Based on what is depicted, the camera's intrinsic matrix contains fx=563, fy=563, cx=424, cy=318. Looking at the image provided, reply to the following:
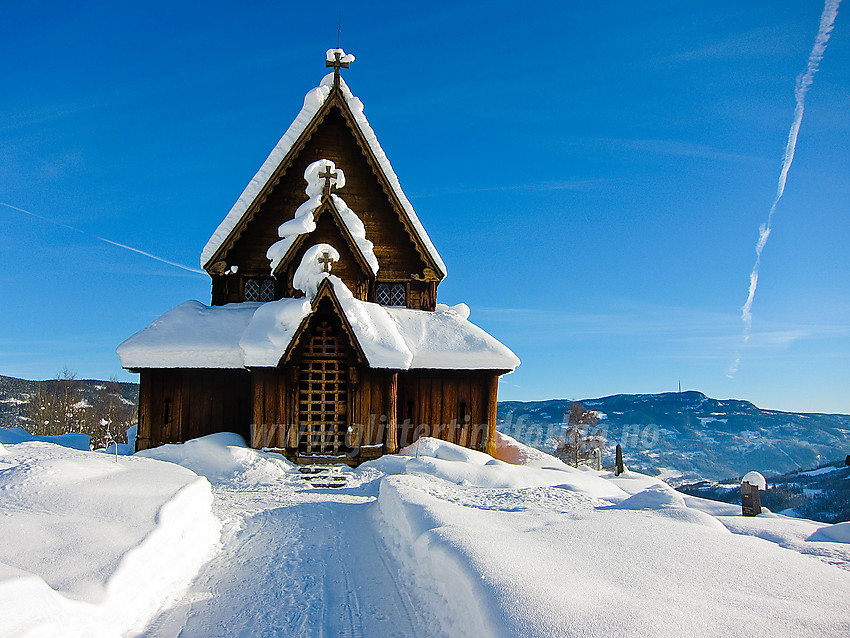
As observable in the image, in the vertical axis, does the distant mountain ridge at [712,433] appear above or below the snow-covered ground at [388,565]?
below

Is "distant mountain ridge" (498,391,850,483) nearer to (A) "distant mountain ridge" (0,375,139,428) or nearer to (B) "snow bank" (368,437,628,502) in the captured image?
(A) "distant mountain ridge" (0,375,139,428)

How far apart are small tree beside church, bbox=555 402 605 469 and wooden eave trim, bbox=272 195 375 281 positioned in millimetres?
30654

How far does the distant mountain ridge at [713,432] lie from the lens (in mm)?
82750

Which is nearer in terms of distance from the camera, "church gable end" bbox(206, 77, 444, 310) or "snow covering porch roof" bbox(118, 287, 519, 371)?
"snow covering porch roof" bbox(118, 287, 519, 371)

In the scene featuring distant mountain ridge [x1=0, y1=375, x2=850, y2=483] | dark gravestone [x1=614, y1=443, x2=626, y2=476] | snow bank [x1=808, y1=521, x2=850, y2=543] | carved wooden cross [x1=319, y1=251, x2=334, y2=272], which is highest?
carved wooden cross [x1=319, y1=251, x2=334, y2=272]

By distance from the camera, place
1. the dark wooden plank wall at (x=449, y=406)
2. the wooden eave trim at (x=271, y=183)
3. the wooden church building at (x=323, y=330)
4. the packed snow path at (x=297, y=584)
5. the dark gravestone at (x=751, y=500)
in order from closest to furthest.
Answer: the packed snow path at (x=297, y=584)
the dark gravestone at (x=751, y=500)
the wooden church building at (x=323, y=330)
the dark wooden plank wall at (x=449, y=406)
the wooden eave trim at (x=271, y=183)

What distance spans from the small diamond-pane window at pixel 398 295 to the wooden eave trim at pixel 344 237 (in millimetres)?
1398

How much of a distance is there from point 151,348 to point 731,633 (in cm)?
1323

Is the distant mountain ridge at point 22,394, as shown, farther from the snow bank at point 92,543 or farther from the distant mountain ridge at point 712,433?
the distant mountain ridge at point 712,433

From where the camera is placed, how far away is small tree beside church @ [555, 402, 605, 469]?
138 ft

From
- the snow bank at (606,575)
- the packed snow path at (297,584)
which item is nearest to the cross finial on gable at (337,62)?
the packed snow path at (297,584)

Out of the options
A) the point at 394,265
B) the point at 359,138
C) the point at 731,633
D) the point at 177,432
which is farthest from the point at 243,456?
the point at 731,633

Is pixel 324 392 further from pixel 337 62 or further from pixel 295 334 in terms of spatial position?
pixel 337 62

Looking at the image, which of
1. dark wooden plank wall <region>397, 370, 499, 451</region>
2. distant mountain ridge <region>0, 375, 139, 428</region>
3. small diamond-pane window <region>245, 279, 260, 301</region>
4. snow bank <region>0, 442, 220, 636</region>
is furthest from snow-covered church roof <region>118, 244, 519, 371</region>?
distant mountain ridge <region>0, 375, 139, 428</region>
